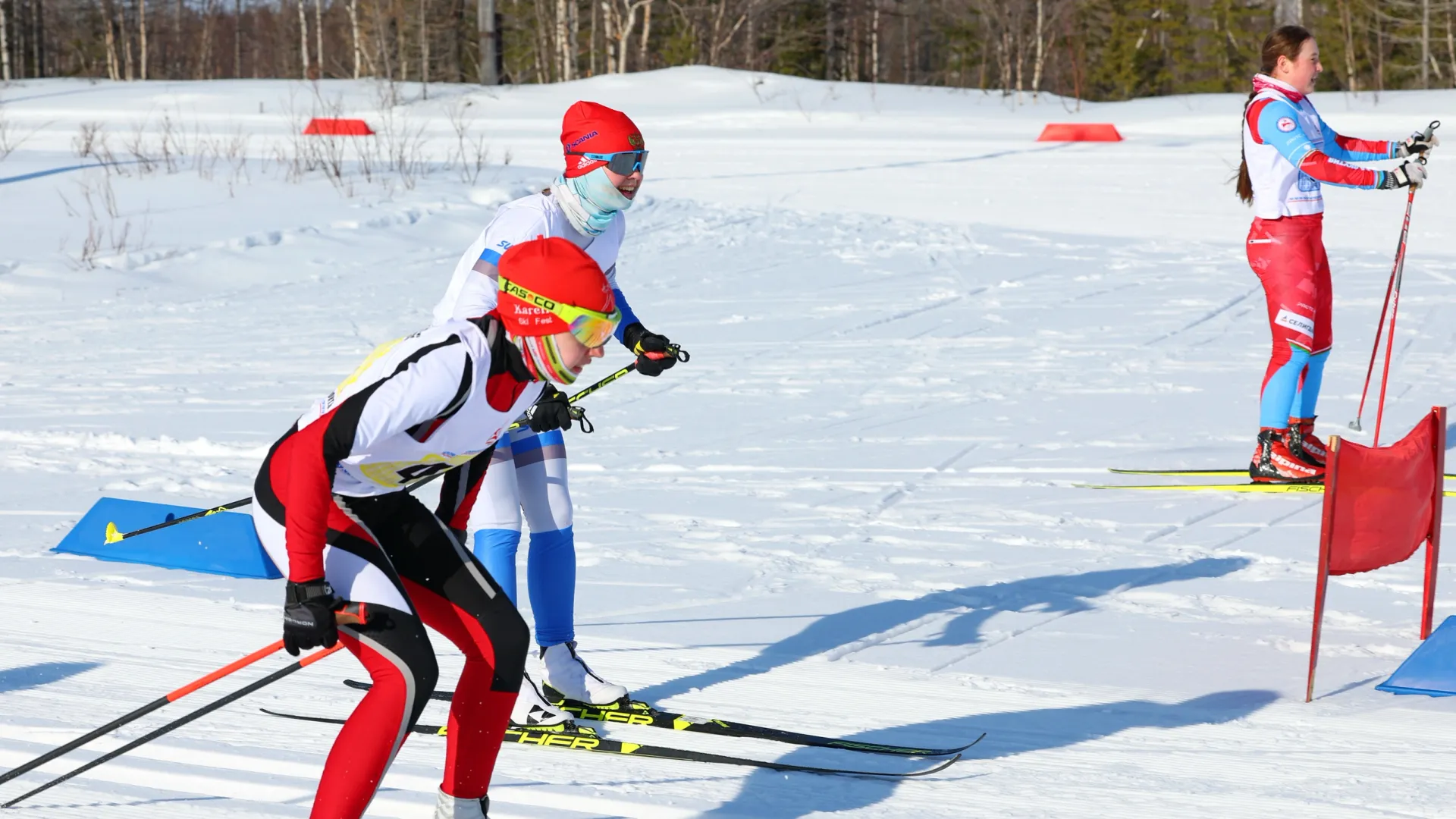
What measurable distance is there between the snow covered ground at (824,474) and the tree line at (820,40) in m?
13.3

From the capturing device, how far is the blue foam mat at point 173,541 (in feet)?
17.9

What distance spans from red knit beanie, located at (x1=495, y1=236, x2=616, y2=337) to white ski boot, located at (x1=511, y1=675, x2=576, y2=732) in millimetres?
1453

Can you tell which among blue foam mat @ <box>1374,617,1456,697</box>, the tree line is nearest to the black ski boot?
blue foam mat @ <box>1374,617,1456,697</box>

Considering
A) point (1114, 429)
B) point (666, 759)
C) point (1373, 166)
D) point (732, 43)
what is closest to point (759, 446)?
point (1114, 429)

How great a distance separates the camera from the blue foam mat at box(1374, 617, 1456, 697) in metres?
3.85

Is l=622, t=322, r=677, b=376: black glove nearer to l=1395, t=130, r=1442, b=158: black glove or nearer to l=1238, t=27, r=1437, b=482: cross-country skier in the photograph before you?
l=1238, t=27, r=1437, b=482: cross-country skier

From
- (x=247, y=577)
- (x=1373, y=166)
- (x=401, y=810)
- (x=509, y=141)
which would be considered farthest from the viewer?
(x=509, y=141)

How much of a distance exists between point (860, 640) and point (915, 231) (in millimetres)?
8625

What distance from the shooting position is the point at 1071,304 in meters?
10.4

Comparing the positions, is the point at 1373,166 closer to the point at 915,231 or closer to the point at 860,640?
the point at 860,640

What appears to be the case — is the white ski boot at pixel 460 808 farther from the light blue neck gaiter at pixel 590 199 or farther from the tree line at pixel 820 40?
the tree line at pixel 820 40

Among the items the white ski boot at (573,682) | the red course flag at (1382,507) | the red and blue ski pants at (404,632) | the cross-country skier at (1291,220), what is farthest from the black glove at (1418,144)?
the red and blue ski pants at (404,632)

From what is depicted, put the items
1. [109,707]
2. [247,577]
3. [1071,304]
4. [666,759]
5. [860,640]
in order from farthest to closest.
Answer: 1. [1071,304]
2. [247,577]
3. [860,640]
4. [109,707]
5. [666,759]

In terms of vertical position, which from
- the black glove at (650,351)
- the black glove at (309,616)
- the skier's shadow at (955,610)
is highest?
the black glove at (650,351)
